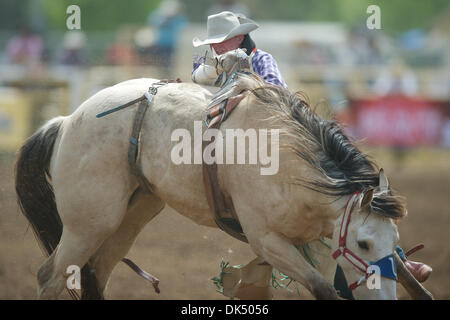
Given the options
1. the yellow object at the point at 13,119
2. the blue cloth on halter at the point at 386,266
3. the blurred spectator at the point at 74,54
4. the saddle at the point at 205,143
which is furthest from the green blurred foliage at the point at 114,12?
the blue cloth on halter at the point at 386,266

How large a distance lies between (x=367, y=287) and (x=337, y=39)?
45.3 feet

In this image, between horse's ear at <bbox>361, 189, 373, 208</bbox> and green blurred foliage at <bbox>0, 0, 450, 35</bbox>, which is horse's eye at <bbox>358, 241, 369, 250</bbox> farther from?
green blurred foliage at <bbox>0, 0, 450, 35</bbox>

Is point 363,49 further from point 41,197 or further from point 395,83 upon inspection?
point 41,197

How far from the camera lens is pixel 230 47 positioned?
13.7 feet

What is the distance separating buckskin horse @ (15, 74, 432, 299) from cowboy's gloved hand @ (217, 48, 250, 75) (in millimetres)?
95

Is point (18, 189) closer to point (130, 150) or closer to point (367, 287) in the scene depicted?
point (130, 150)

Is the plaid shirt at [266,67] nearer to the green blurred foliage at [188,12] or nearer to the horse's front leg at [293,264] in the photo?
the horse's front leg at [293,264]

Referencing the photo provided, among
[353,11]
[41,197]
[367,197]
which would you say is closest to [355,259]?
[367,197]

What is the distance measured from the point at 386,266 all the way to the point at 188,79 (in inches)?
294

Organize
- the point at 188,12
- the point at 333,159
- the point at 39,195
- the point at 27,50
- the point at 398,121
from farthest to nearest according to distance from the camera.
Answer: the point at 188,12 → the point at 27,50 → the point at 398,121 → the point at 39,195 → the point at 333,159

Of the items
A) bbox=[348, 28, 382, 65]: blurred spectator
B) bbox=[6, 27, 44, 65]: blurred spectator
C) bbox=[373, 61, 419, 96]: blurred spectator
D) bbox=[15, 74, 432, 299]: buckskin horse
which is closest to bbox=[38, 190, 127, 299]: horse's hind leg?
bbox=[15, 74, 432, 299]: buckskin horse

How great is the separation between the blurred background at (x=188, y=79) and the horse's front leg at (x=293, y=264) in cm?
117

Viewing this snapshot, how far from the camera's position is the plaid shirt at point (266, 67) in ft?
13.5

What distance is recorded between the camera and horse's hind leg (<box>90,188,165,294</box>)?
433cm
